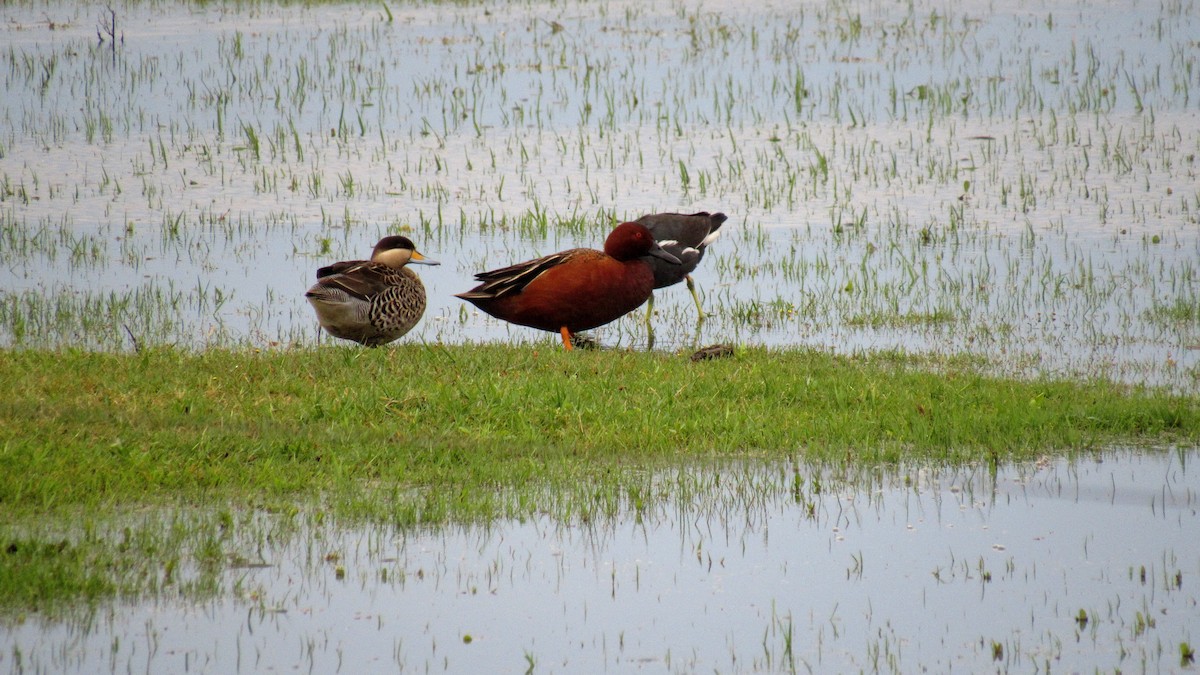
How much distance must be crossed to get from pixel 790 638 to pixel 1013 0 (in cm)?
2219

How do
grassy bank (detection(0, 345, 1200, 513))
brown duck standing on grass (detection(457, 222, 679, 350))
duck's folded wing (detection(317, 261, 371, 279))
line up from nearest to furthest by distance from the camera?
1. grassy bank (detection(0, 345, 1200, 513))
2. duck's folded wing (detection(317, 261, 371, 279))
3. brown duck standing on grass (detection(457, 222, 679, 350))

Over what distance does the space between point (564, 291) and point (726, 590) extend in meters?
4.48

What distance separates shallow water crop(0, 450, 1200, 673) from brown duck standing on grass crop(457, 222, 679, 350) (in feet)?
10.4

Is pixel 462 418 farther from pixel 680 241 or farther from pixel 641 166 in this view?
pixel 641 166

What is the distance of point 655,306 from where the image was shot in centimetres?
1209

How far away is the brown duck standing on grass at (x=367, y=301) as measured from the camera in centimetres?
895

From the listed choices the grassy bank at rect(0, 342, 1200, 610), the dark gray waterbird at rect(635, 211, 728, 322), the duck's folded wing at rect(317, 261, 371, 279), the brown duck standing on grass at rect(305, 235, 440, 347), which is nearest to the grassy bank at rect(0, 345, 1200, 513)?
the grassy bank at rect(0, 342, 1200, 610)

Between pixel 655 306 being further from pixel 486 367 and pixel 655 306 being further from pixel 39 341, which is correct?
pixel 39 341

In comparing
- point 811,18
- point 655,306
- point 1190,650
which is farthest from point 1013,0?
point 1190,650

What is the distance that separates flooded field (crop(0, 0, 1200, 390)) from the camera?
36.3 ft

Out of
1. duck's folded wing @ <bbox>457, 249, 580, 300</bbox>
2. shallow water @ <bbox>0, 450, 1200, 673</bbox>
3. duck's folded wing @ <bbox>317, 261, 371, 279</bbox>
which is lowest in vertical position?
shallow water @ <bbox>0, 450, 1200, 673</bbox>

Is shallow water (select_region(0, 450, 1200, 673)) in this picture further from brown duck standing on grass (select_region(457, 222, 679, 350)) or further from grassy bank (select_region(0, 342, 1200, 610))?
brown duck standing on grass (select_region(457, 222, 679, 350))

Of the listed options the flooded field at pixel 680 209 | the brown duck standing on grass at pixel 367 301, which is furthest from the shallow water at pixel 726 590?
the brown duck standing on grass at pixel 367 301

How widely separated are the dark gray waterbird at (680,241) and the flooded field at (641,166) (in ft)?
1.26
